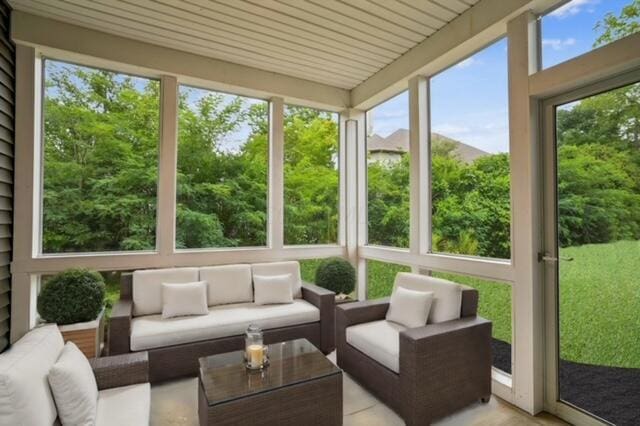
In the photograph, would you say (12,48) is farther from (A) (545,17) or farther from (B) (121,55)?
(A) (545,17)

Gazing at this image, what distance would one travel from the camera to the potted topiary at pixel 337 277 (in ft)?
13.3

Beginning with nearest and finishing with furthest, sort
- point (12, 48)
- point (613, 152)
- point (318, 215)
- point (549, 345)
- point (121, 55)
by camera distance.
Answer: point (613, 152) → point (549, 345) → point (12, 48) → point (121, 55) → point (318, 215)

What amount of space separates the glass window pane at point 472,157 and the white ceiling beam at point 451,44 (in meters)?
0.17

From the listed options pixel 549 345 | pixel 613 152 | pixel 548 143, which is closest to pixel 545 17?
pixel 548 143

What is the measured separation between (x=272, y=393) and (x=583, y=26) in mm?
3142

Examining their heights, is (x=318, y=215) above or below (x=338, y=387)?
above

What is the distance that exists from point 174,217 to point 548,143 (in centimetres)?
357

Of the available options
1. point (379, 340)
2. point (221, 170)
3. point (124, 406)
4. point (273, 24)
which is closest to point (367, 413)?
point (379, 340)

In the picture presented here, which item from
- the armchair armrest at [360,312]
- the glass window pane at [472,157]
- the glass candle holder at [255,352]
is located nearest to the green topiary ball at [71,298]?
the glass candle holder at [255,352]

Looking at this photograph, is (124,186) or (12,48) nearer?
(12,48)

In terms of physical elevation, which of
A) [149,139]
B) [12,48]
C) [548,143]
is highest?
[12,48]

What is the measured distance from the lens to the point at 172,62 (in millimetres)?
3625

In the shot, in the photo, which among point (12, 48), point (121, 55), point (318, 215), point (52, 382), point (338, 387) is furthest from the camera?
point (318, 215)

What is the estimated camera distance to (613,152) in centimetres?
218
